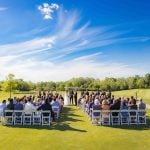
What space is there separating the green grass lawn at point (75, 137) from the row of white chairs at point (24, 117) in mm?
932

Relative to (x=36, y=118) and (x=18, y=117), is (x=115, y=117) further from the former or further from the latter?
(x=18, y=117)

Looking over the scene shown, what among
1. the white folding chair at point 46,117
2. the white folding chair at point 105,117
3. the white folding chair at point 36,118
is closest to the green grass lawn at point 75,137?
the white folding chair at point 46,117

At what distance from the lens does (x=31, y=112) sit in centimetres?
1944

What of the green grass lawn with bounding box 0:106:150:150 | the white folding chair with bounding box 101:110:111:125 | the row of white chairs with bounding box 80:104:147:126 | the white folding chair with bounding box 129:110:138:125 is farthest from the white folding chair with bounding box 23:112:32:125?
the white folding chair with bounding box 129:110:138:125

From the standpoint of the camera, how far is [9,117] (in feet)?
63.5

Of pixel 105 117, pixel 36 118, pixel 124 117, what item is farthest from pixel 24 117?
pixel 124 117

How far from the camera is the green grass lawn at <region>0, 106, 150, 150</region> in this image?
43.9ft

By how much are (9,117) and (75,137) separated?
5.74m

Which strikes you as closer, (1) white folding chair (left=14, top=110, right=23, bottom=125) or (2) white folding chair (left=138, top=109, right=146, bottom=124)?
(1) white folding chair (left=14, top=110, right=23, bottom=125)

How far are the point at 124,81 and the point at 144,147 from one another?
99.4 metres

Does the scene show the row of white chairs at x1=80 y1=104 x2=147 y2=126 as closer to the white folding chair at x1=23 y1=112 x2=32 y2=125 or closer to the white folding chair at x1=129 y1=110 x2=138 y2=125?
the white folding chair at x1=129 y1=110 x2=138 y2=125

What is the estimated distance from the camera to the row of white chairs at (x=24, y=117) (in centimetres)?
1930

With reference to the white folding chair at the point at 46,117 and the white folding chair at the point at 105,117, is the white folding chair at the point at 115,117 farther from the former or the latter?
the white folding chair at the point at 46,117

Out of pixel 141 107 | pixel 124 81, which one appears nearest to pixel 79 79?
pixel 124 81
